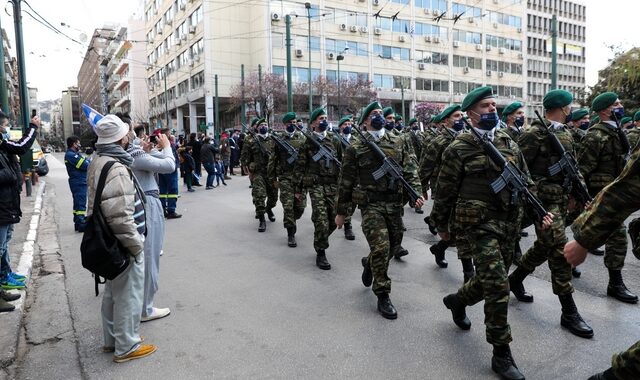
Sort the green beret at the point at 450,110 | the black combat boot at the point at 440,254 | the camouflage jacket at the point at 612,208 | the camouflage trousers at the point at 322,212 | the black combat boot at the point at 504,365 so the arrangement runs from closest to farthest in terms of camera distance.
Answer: the camouflage jacket at the point at 612,208, the black combat boot at the point at 504,365, the black combat boot at the point at 440,254, the camouflage trousers at the point at 322,212, the green beret at the point at 450,110

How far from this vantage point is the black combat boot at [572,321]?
371cm

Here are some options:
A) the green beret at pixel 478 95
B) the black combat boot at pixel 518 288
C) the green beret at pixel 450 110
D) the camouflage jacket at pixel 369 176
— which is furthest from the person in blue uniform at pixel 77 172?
the black combat boot at pixel 518 288

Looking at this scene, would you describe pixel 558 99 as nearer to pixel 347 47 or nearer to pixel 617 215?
pixel 617 215

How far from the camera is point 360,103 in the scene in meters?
40.0

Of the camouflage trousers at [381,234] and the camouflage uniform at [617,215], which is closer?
the camouflage uniform at [617,215]

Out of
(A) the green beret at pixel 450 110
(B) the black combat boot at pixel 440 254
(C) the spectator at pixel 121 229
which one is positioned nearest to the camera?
(C) the spectator at pixel 121 229

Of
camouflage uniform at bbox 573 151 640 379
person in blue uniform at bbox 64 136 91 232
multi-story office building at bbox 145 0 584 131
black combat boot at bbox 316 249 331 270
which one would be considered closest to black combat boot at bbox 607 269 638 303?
camouflage uniform at bbox 573 151 640 379

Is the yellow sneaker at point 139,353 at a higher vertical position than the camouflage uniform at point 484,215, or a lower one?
lower

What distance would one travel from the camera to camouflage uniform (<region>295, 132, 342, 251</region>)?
6.01 metres

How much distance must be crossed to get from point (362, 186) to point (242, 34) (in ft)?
137

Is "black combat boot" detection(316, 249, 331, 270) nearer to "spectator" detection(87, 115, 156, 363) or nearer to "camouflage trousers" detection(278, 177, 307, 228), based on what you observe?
"camouflage trousers" detection(278, 177, 307, 228)

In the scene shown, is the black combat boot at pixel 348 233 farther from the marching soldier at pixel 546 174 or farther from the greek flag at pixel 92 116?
the greek flag at pixel 92 116

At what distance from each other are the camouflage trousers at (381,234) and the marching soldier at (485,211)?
708 mm

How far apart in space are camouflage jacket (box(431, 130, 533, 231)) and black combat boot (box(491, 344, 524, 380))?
2.87 ft
